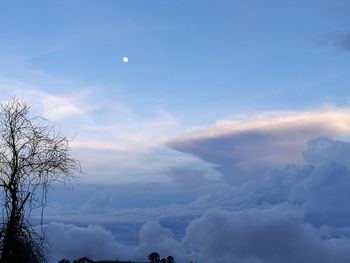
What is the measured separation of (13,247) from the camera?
614 inches

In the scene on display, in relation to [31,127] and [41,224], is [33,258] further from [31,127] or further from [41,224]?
[31,127]

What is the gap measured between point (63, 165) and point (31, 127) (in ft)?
4.77

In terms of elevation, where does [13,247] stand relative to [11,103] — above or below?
below

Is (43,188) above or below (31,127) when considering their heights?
below

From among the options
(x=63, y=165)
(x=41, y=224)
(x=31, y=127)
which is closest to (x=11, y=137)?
(x=31, y=127)

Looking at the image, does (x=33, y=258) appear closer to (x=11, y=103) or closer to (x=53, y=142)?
(x=53, y=142)

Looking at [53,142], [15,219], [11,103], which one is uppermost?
[11,103]

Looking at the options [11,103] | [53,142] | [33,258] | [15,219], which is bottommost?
[33,258]

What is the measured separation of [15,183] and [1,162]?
758 mm

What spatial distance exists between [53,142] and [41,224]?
2.44 meters

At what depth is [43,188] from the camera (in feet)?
51.1

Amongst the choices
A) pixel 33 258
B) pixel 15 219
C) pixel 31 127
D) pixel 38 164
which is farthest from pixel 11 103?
pixel 33 258

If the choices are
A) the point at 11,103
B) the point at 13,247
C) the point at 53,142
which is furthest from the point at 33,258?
the point at 11,103

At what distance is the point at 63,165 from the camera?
52.6 feet
